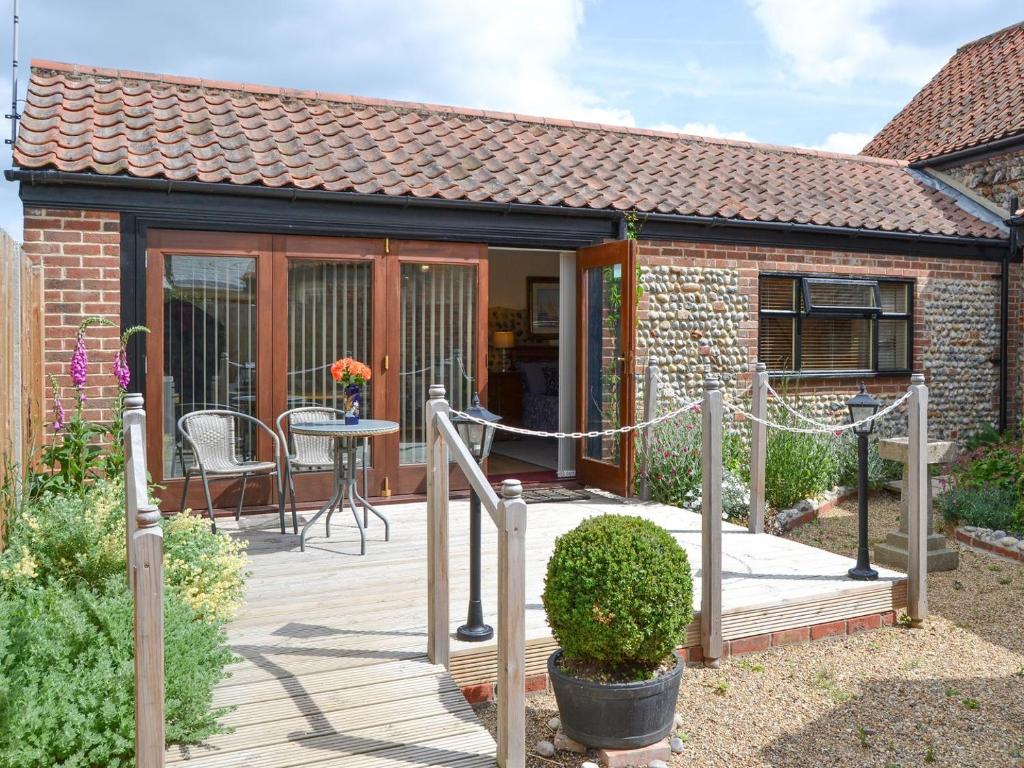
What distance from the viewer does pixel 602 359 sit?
7883mm

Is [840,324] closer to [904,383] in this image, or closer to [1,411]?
[904,383]

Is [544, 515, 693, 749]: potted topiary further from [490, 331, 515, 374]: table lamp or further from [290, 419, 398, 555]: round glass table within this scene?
[490, 331, 515, 374]: table lamp

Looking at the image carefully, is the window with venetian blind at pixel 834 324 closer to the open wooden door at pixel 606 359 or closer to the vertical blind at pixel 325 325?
the open wooden door at pixel 606 359

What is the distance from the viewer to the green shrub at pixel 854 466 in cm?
887

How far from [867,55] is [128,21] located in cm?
1902

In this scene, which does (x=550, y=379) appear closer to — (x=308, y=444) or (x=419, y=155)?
(x=419, y=155)

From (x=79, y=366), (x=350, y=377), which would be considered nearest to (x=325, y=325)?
(x=350, y=377)

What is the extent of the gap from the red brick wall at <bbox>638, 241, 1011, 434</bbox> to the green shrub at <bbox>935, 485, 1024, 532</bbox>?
6.38 feet

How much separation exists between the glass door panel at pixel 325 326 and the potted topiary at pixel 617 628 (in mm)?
4011

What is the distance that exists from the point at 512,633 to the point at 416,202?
484 centimetres

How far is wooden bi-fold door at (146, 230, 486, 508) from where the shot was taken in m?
6.52

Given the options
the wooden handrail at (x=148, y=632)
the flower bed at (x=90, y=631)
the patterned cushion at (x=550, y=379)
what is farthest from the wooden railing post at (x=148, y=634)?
the patterned cushion at (x=550, y=379)

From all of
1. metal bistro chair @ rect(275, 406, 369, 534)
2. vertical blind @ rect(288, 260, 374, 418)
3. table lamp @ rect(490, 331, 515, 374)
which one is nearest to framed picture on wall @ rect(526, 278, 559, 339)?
table lamp @ rect(490, 331, 515, 374)

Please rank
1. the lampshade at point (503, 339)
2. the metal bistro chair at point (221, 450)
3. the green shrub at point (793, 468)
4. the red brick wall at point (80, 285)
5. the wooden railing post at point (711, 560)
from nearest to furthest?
the wooden railing post at point (711, 560)
the metal bistro chair at point (221, 450)
the red brick wall at point (80, 285)
the green shrub at point (793, 468)
the lampshade at point (503, 339)
